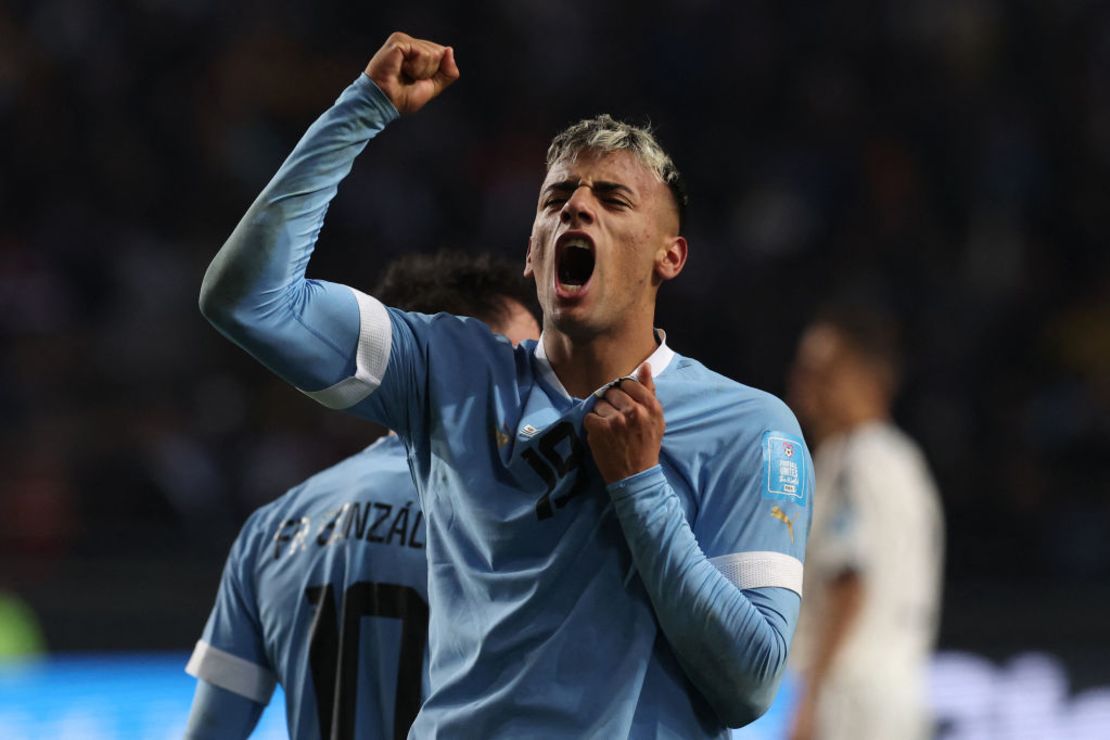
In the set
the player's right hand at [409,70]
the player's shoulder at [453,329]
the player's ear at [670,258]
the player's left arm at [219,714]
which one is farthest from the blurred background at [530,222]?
the player's right hand at [409,70]

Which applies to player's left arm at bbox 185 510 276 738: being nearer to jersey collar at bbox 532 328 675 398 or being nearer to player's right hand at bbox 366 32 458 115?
jersey collar at bbox 532 328 675 398

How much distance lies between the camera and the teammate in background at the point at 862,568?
5418mm

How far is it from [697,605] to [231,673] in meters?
1.16

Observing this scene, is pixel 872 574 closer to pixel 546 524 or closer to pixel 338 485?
pixel 338 485

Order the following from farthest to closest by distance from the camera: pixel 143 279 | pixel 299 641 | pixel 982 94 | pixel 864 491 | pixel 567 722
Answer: pixel 982 94
pixel 143 279
pixel 864 491
pixel 299 641
pixel 567 722

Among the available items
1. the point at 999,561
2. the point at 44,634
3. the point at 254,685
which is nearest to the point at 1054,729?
the point at 999,561

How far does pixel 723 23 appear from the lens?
12.0 m

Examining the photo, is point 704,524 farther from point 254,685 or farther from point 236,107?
point 236,107

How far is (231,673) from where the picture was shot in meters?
3.07

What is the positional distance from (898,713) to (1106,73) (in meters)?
7.90

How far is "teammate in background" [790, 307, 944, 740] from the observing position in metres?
5.42

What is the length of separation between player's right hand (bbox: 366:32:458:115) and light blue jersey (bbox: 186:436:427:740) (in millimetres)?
830

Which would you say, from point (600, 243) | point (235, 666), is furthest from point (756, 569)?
point (235, 666)

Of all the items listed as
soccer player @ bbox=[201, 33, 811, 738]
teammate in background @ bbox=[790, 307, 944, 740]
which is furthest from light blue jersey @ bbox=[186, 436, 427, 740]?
teammate in background @ bbox=[790, 307, 944, 740]
